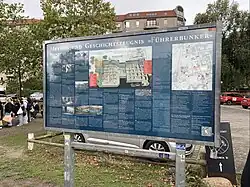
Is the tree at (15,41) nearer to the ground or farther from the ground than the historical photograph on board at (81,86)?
farther from the ground

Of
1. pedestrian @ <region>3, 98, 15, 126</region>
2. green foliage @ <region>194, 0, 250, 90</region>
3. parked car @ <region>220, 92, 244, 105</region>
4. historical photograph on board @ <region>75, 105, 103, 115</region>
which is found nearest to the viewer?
historical photograph on board @ <region>75, 105, 103, 115</region>

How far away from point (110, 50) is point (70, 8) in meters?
16.7

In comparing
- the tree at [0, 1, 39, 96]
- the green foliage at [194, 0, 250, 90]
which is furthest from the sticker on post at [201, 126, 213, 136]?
the green foliage at [194, 0, 250, 90]

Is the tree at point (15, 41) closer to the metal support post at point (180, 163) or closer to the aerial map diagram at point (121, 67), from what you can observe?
the aerial map diagram at point (121, 67)

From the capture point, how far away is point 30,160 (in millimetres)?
9172

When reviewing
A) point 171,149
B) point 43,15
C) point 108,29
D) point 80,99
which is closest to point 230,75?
point 108,29

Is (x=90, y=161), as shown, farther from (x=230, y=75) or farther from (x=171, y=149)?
(x=230, y=75)

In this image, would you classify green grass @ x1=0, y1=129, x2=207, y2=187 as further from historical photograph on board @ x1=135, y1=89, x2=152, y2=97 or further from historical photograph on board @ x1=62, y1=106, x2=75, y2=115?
historical photograph on board @ x1=135, y1=89, x2=152, y2=97

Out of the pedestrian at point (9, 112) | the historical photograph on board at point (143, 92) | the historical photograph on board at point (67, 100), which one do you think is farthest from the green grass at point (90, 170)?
the pedestrian at point (9, 112)

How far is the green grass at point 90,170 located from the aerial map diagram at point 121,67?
2.66 meters

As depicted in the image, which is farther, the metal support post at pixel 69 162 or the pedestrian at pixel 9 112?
the pedestrian at pixel 9 112

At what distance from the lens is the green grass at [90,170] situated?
23.2 feet

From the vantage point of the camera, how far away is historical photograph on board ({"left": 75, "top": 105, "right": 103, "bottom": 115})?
5.05m

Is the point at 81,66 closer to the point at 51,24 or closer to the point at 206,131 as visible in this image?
the point at 206,131
